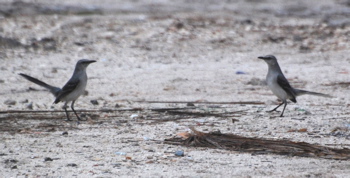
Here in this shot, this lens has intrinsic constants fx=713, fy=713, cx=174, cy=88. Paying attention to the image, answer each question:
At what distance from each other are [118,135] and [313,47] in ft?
25.9

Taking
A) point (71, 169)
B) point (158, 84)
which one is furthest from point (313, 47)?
point (71, 169)

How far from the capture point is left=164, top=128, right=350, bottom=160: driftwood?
7125 mm

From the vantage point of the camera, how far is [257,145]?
7.48m

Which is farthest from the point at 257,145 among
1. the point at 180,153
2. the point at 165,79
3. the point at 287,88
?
the point at 165,79

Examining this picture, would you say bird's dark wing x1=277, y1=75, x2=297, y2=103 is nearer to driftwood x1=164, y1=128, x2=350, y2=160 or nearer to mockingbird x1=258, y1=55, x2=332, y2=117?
mockingbird x1=258, y1=55, x2=332, y2=117

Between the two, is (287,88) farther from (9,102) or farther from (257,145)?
(9,102)

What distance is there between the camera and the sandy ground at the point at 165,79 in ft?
22.8

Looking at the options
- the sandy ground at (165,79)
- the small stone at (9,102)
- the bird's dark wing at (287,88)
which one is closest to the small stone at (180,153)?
the sandy ground at (165,79)

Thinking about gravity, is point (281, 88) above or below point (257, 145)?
above

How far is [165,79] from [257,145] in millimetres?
5036

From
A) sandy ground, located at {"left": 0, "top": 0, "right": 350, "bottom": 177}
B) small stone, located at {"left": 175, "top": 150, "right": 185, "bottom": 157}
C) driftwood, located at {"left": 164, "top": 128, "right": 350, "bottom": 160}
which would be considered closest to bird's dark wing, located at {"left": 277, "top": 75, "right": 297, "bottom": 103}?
sandy ground, located at {"left": 0, "top": 0, "right": 350, "bottom": 177}

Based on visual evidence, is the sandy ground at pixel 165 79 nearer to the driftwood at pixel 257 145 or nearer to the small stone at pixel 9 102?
the small stone at pixel 9 102

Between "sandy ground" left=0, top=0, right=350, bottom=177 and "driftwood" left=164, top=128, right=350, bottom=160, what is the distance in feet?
0.54

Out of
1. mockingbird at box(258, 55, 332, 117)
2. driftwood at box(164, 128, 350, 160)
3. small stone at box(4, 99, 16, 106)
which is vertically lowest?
small stone at box(4, 99, 16, 106)
